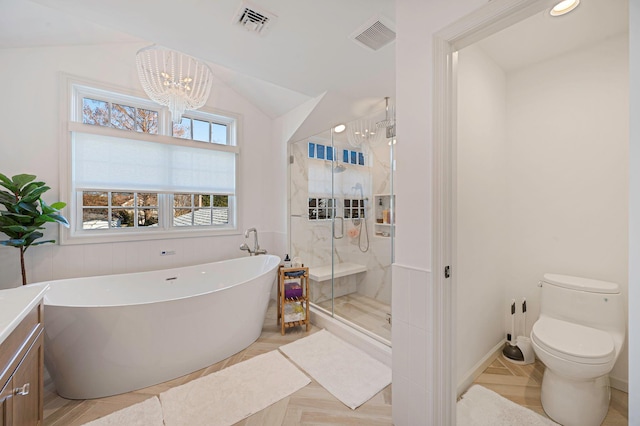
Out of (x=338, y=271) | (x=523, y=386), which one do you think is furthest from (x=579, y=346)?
(x=338, y=271)

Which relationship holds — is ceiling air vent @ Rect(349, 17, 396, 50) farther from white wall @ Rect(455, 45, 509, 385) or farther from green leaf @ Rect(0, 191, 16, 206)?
green leaf @ Rect(0, 191, 16, 206)

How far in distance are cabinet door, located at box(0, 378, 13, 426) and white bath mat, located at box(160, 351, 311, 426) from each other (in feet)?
2.74

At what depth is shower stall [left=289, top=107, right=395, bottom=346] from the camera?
2.61m

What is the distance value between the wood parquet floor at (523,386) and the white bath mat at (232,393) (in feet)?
4.54

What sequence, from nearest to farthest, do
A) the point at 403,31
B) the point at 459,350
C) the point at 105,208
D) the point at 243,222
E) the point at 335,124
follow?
the point at 403,31 < the point at 459,350 < the point at 105,208 < the point at 335,124 < the point at 243,222

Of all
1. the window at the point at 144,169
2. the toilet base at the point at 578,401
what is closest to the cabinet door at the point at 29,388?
the window at the point at 144,169

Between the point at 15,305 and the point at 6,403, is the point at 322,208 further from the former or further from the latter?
the point at 6,403

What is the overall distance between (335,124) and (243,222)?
66.7 inches

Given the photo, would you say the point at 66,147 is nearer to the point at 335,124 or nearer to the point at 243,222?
the point at 243,222

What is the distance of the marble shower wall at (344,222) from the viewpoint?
2697 mm

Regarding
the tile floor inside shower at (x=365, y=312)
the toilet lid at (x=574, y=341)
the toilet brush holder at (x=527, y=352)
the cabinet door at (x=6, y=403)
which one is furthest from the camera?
the tile floor inside shower at (x=365, y=312)

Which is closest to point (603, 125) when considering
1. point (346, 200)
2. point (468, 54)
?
point (468, 54)

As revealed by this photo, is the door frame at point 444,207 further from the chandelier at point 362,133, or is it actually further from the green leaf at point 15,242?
the green leaf at point 15,242

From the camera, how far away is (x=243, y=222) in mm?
3467
